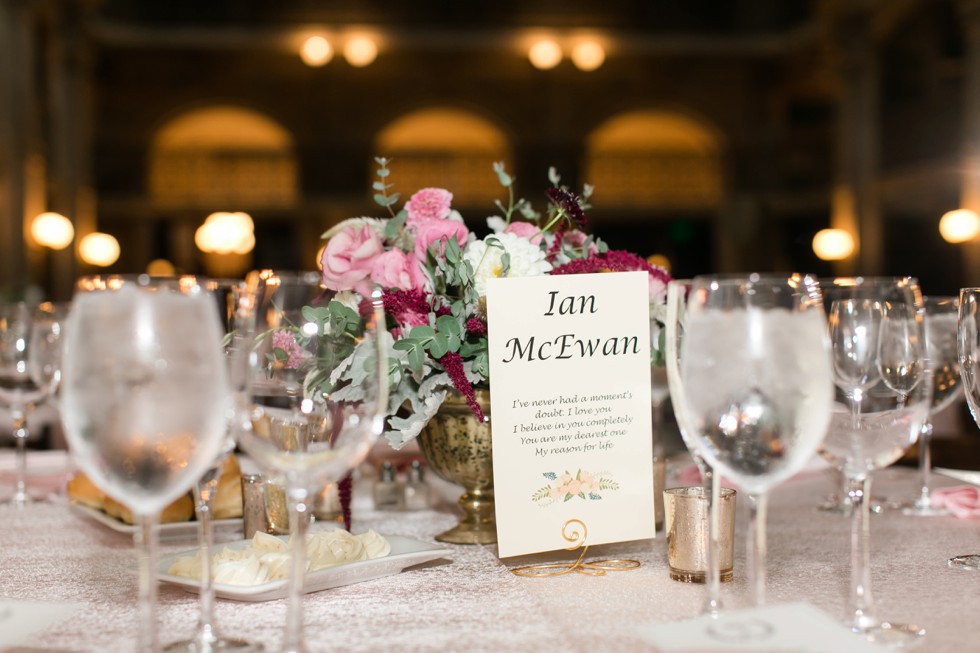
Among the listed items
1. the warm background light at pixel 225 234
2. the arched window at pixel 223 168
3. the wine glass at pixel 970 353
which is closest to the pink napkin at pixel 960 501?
the wine glass at pixel 970 353

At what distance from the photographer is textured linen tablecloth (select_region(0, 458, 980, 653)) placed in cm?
84

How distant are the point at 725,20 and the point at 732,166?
6.14 ft

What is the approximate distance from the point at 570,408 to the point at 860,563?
0.38m

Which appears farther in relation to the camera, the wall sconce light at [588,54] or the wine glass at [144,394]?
the wall sconce light at [588,54]

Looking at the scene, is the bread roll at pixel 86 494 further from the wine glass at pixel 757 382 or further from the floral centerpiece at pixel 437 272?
the wine glass at pixel 757 382

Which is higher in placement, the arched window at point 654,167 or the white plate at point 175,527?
the arched window at point 654,167

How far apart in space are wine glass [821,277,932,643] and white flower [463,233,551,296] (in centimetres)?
37

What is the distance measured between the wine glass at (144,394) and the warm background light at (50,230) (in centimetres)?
964

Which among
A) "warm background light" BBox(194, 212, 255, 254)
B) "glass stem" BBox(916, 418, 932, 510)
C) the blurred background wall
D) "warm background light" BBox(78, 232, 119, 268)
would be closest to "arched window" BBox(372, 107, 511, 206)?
the blurred background wall

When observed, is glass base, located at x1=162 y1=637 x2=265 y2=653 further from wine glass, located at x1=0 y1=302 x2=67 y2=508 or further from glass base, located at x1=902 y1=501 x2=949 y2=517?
glass base, located at x1=902 y1=501 x2=949 y2=517

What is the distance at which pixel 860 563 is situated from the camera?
845 millimetres

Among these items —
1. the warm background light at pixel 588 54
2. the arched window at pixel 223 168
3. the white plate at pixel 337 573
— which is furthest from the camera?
the arched window at pixel 223 168

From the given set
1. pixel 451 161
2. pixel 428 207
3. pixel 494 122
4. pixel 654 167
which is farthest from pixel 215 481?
pixel 654 167

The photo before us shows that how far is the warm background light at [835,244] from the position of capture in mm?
11086
